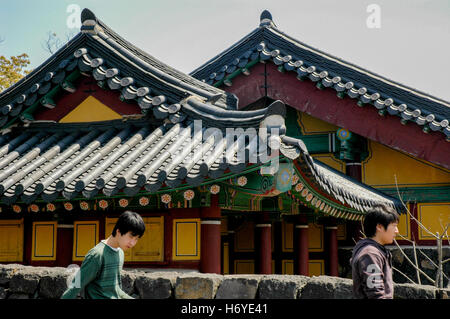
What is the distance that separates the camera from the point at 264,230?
37.1 ft

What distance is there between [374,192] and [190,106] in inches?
239

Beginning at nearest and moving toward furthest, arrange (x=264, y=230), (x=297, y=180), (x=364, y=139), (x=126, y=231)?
(x=126, y=231), (x=297, y=180), (x=264, y=230), (x=364, y=139)

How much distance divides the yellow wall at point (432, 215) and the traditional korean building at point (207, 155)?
1.9 inches

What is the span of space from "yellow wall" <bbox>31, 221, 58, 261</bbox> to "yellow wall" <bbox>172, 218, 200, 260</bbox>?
216 cm

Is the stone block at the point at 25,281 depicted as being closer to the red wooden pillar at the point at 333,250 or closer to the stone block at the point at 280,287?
the stone block at the point at 280,287

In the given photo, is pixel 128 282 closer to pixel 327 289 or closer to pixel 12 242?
pixel 327 289

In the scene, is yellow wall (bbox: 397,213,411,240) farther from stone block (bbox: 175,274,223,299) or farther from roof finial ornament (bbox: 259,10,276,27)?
stone block (bbox: 175,274,223,299)

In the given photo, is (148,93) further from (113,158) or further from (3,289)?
(3,289)

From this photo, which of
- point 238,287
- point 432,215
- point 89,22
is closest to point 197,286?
point 238,287

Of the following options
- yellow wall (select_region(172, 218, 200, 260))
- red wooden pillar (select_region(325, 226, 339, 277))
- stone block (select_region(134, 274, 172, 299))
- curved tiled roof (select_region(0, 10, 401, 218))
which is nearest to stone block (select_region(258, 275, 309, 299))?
stone block (select_region(134, 274, 172, 299))

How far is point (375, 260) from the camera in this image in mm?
4320

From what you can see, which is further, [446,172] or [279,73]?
[279,73]

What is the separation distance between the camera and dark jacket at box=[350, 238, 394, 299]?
4230 millimetres

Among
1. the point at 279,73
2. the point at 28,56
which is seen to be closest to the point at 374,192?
the point at 279,73
